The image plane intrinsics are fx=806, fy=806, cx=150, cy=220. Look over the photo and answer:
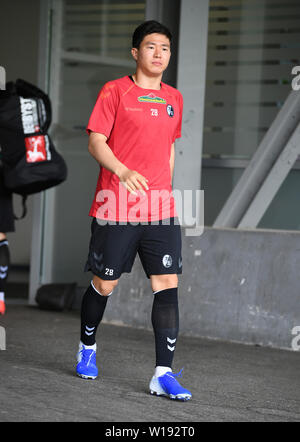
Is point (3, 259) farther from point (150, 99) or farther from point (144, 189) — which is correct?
point (150, 99)

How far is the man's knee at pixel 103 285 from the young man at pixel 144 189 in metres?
0.03

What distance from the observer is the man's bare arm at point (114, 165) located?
12.7ft

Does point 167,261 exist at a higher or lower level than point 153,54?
lower

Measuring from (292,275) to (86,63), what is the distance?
10.5ft

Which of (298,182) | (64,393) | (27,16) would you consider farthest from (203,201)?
(27,16)

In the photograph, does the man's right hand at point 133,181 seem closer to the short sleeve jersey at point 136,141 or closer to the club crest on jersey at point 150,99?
the short sleeve jersey at point 136,141

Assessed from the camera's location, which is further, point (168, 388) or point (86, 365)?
point (86, 365)

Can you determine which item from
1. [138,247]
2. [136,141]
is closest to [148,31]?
[136,141]

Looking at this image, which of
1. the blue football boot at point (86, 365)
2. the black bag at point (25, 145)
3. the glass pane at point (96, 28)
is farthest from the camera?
the glass pane at point (96, 28)

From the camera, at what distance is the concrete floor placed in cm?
381

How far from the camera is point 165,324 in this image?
428 cm

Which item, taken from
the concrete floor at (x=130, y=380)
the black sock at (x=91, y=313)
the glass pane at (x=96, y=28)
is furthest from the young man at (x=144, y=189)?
the glass pane at (x=96, y=28)

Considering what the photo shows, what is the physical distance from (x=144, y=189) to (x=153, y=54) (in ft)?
2.35

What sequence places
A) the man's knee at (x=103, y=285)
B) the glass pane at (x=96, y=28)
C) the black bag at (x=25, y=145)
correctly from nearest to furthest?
the man's knee at (x=103, y=285) < the black bag at (x=25, y=145) < the glass pane at (x=96, y=28)
